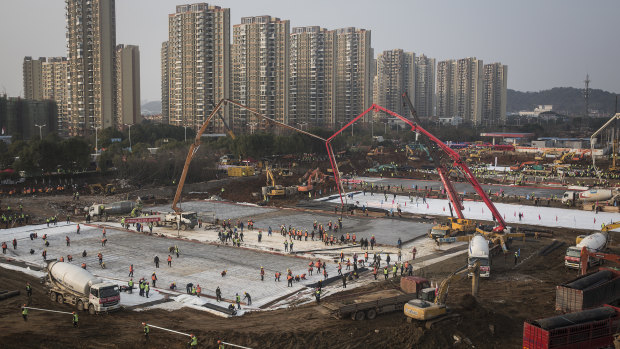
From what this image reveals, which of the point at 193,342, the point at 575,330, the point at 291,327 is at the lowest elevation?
the point at 291,327

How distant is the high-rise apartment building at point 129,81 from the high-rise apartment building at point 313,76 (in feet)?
154

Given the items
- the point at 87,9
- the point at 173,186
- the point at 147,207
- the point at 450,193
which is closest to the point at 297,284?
the point at 450,193

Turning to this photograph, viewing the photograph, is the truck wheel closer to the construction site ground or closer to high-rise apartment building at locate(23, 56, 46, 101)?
the construction site ground

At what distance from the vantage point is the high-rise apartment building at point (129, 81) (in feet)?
531

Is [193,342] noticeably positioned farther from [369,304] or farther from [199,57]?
[199,57]

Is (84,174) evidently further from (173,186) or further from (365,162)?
(365,162)

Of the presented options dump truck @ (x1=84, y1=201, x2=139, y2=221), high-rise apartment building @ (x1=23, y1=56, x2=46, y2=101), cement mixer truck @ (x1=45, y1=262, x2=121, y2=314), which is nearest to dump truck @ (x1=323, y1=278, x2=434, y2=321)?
cement mixer truck @ (x1=45, y1=262, x2=121, y2=314)

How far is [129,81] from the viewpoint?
7057 inches

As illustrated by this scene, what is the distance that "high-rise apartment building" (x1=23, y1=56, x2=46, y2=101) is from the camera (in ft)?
647

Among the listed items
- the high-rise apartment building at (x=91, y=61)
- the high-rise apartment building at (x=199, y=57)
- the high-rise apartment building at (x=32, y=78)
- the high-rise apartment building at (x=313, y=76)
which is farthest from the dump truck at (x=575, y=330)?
the high-rise apartment building at (x=32, y=78)

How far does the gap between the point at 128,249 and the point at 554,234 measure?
108 feet

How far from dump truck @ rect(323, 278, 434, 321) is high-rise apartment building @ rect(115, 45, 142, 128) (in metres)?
143

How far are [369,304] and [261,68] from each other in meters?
126

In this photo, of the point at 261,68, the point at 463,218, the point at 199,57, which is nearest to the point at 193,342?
the point at 463,218
